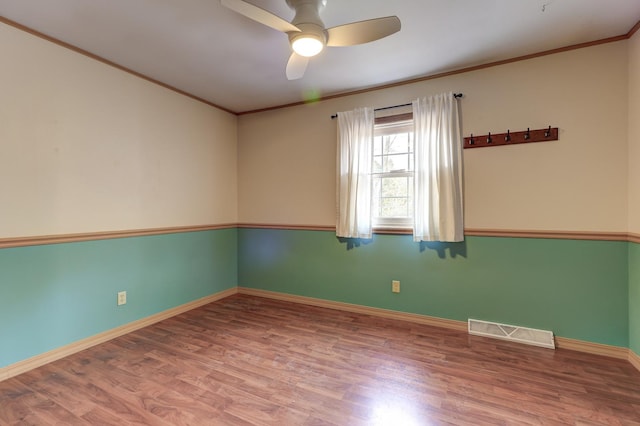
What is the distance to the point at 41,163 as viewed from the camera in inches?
87.6

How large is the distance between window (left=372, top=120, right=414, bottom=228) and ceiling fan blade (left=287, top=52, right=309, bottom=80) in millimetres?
1181

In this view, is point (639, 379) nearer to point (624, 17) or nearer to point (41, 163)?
point (624, 17)

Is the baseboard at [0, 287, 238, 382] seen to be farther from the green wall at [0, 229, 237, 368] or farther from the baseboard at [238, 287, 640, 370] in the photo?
the baseboard at [238, 287, 640, 370]

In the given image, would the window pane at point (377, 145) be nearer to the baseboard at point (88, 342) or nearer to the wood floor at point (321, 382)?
the wood floor at point (321, 382)

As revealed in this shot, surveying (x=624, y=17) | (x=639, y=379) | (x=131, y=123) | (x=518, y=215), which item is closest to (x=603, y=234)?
(x=518, y=215)

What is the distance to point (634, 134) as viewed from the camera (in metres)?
2.19

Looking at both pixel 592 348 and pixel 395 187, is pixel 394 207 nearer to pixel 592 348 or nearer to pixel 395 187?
pixel 395 187

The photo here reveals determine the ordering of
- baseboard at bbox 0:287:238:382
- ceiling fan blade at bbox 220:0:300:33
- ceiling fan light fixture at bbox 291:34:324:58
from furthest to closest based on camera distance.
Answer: baseboard at bbox 0:287:238:382, ceiling fan light fixture at bbox 291:34:324:58, ceiling fan blade at bbox 220:0:300:33

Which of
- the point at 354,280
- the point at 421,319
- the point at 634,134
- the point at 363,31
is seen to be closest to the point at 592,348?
the point at 421,319

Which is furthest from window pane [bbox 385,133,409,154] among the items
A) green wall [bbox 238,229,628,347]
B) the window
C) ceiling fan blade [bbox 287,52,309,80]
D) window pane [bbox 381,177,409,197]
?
ceiling fan blade [bbox 287,52,309,80]

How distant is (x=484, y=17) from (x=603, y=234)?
1.87m

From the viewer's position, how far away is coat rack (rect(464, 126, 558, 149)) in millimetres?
2473

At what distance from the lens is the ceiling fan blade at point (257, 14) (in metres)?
1.56

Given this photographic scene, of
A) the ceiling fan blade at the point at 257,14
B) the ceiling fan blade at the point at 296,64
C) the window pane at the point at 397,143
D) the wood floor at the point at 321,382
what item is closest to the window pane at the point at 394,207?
the window pane at the point at 397,143
